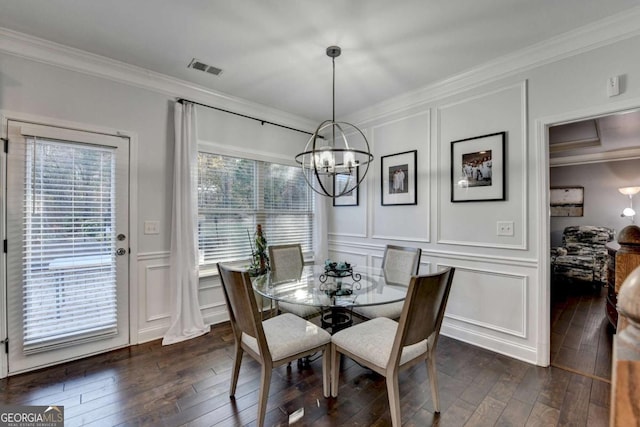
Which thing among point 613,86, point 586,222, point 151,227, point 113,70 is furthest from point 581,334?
point 113,70

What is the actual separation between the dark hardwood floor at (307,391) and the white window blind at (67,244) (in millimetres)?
332

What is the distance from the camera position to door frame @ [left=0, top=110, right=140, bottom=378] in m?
2.28

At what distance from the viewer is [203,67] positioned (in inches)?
110

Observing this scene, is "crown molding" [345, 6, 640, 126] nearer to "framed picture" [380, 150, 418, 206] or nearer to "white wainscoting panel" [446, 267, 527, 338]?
"framed picture" [380, 150, 418, 206]

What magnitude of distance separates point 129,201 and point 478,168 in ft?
11.3

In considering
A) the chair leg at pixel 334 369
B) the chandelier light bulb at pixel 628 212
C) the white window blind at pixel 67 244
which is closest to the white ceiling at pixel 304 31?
the white window blind at pixel 67 244

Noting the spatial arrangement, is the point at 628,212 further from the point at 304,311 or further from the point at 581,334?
the point at 304,311

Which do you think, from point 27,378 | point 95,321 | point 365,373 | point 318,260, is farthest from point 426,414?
point 27,378

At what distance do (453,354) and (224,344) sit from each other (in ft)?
7.20

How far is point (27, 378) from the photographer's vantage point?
2.29m

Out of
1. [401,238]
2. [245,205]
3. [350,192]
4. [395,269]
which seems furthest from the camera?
[350,192]

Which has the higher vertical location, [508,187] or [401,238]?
[508,187]

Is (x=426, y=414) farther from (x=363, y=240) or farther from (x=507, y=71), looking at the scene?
(x=507, y=71)

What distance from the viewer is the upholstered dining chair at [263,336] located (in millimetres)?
1738
